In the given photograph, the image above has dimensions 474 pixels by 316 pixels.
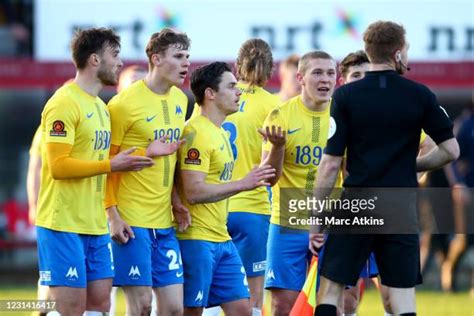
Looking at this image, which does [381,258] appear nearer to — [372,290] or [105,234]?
[105,234]

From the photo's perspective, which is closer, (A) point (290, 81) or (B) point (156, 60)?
(B) point (156, 60)

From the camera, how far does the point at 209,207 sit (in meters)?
8.66

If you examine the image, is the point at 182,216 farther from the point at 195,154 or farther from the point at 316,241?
the point at 316,241

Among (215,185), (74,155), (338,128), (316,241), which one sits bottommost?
(316,241)

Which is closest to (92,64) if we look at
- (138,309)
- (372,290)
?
(138,309)

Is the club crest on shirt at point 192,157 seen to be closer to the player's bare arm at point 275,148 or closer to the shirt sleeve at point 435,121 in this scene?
the player's bare arm at point 275,148

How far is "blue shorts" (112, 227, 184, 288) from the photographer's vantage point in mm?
8422

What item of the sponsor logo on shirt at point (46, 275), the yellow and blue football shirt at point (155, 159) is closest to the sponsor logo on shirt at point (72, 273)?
the sponsor logo on shirt at point (46, 275)

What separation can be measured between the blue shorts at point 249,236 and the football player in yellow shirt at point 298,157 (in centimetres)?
37

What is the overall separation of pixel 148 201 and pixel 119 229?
28 cm

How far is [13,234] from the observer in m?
18.5

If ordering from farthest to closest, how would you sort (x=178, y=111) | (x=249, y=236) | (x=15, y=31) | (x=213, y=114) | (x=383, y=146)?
(x=15, y=31) < (x=249, y=236) < (x=213, y=114) < (x=178, y=111) < (x=383, y=146)

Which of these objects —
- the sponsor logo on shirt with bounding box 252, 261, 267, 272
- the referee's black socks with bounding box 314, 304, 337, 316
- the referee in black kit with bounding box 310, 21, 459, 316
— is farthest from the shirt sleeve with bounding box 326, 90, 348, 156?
the sponsor logo on shirt with bounding box 252, 261, 267, 272

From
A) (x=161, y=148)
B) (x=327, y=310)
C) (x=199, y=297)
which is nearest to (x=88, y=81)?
(x=161, y=148)
